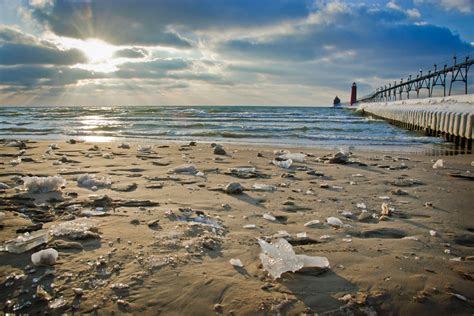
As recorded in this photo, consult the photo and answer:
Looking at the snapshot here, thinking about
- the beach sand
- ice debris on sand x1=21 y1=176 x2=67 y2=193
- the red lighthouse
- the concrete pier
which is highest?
the red lighthouse

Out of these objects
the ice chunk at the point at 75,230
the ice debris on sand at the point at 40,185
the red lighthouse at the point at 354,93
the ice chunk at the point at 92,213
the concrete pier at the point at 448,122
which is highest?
the red lighthouse at the point at 354,93

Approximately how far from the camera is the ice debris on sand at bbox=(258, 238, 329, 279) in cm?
221

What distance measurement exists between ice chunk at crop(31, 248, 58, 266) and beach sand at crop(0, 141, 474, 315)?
4cm

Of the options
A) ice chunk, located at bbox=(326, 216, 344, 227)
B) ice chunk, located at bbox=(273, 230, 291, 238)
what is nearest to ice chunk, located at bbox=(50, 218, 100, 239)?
ice chunk, located at bbox=(273, 230, 291, 238)

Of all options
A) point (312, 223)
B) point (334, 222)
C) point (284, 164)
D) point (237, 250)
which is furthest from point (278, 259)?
point (284, 164)

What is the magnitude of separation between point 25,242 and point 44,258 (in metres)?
0.32

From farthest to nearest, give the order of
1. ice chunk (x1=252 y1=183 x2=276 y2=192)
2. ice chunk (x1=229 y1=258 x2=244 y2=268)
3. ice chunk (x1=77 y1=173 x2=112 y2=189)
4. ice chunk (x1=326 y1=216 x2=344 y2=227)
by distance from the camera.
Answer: ice chunk (x1=252 y1=183 x2=276 y2=192) → ice chunk (x1=77 y1=173 x2=112 y2=189) → ice chunk (x1=326 y1=216 x2=344 y2=227) → ice chunk (x1=229 y1=258 x2=244 y2=268)

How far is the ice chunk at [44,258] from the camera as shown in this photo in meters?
2.20

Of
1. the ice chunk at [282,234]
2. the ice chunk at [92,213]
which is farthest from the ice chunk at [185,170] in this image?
the ice chunk at [282,234]

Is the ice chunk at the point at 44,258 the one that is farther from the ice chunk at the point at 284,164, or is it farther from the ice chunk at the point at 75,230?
the ice chunk at the point at 284,164

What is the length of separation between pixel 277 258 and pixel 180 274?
603 millimetres

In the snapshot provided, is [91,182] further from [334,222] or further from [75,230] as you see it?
[334,222]

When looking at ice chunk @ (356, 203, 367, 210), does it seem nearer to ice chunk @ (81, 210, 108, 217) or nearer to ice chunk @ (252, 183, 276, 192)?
ice chunk @ (252, 183, 276, 192)

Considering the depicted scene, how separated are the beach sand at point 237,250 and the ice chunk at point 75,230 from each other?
0.11ft
